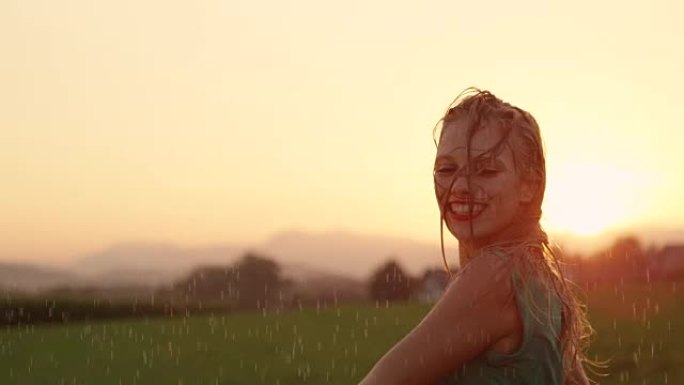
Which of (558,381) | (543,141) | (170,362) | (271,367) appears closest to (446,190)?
(543,141)

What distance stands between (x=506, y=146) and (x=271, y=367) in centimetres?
853

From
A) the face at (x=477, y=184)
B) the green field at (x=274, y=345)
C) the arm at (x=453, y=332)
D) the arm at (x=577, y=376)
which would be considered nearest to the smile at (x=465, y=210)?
the face at (x=477, y=184)

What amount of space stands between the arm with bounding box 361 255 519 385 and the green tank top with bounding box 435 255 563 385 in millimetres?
36

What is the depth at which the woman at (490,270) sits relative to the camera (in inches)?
→ 87.6

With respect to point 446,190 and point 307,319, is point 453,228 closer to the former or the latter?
point 446,190

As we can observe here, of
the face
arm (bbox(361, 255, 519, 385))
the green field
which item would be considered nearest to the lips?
the face

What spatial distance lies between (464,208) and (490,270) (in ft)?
0.46

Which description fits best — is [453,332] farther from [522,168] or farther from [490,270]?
[522,168]

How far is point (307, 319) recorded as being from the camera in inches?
543

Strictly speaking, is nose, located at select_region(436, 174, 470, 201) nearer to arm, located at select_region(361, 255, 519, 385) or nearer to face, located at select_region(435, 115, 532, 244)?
face, located at select_region(435, 115, 532, 244)

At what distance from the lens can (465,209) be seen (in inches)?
93.3

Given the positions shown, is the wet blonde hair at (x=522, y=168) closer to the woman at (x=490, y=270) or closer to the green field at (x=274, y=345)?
the woman at (x=490, y=270)

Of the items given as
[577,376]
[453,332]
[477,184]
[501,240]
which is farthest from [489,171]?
[577,376]

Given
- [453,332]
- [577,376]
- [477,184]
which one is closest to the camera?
[453,332]
